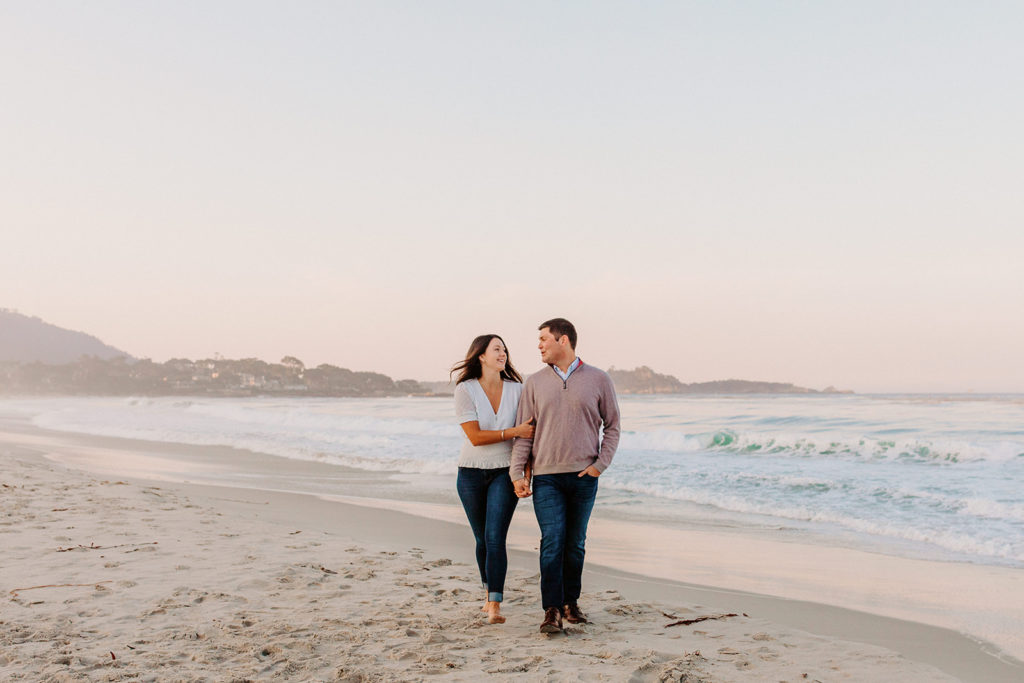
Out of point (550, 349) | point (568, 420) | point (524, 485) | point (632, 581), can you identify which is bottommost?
point (632, 581)

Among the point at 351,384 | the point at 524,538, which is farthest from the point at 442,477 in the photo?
the point at 351,384

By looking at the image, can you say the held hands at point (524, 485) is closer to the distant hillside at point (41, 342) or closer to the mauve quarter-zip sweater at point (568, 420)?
the mauve quarter-zip sweater at point (568, 420)

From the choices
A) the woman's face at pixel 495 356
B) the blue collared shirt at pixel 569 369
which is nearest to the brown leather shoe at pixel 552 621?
the blue collared shirt at pixel 569 369

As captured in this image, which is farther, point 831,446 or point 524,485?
point 831,446

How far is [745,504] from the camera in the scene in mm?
9727

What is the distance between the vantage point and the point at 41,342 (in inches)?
6580

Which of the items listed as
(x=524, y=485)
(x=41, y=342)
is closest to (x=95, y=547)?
(x=524, y=485)

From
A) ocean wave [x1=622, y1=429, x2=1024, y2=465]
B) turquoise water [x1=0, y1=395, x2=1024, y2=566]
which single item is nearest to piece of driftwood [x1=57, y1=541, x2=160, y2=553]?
turquoise water [x1=0, y1=395, x2=1024, y2=566]

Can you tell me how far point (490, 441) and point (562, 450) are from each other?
1.54ft

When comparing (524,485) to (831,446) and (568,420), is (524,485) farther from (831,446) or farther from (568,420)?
(831,446)

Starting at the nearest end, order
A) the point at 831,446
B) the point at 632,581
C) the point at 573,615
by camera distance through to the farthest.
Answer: the point at 573,615 → the point at 632,581 → the point at 831,446

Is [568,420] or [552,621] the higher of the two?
[568,420]

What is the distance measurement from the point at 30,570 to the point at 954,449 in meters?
15.3

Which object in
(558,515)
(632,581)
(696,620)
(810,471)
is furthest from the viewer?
(810,471)
